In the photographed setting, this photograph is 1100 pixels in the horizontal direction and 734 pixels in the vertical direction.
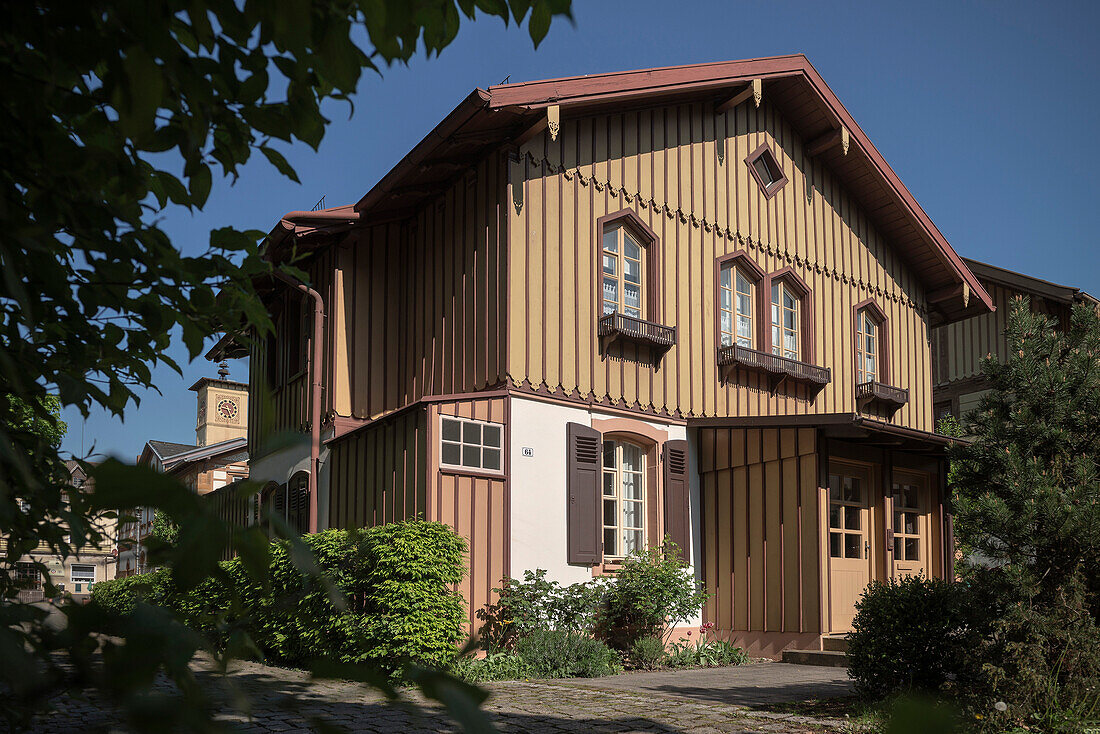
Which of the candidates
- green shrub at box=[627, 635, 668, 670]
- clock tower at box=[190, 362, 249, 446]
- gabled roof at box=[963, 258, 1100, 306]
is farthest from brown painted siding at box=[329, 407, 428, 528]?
clock tower at box=[190, 362, 249, 446]

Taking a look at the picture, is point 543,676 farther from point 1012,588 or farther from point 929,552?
point 929,552

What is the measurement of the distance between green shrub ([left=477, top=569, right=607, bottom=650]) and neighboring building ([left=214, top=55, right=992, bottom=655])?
18 centimetres

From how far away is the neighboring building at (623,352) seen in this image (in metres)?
10.0

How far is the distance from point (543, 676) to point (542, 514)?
1.76 meters

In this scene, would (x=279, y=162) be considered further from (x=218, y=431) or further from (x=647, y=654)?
(x=218, y=431)

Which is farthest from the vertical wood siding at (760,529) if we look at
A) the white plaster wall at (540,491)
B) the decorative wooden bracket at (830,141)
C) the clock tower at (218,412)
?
the clock tower at (218,412)

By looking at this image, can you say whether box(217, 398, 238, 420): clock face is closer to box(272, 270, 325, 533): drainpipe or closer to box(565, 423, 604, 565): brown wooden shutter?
box(272, 270, 325, 533): drainpipe

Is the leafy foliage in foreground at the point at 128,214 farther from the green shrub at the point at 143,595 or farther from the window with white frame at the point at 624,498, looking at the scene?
the window with white frame at the point at 624,498

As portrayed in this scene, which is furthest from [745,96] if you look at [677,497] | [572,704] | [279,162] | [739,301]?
[279,162]

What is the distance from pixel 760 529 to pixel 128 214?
10251mm

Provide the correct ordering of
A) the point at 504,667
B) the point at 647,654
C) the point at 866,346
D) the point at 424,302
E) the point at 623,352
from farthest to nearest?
the point at 866,346 → the point at 424,302 → the point at 623,352 → the point at 647,654 → the point at 504,667

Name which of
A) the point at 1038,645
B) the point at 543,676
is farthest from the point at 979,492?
the point at 543,676

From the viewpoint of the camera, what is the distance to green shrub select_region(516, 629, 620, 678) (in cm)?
886

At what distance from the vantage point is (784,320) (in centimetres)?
1327
